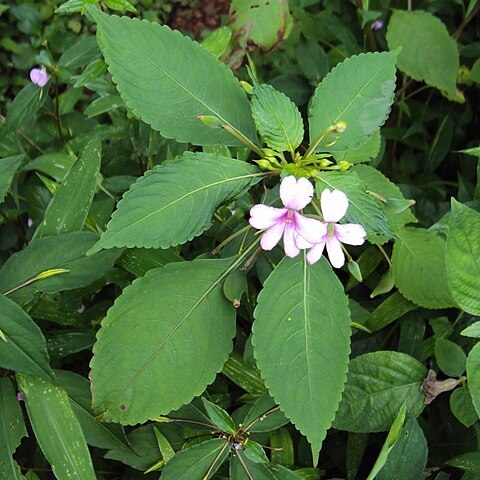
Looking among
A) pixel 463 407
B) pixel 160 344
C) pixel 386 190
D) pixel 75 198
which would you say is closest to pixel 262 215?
pixel 160 344

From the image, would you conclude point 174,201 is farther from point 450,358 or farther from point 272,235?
point 450,358

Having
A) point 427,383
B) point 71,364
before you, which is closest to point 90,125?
point 71,364

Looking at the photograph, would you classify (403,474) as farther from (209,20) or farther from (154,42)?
(209,20)

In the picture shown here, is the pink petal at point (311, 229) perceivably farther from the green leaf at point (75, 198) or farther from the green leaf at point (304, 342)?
the green leaf at point (75, 198)

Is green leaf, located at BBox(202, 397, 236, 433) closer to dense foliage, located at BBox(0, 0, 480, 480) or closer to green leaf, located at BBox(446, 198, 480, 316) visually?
dense foliage, located at BBox(0, 0, 480, 480)

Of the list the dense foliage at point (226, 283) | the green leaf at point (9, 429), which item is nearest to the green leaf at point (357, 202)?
the dense foliage at point (226, 283)

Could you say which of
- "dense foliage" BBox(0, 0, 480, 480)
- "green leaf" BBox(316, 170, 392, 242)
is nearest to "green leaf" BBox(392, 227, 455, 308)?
"dense foliage" BBox(0, 0, 480, 480)

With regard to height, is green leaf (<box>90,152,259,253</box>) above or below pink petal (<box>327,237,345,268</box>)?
above
